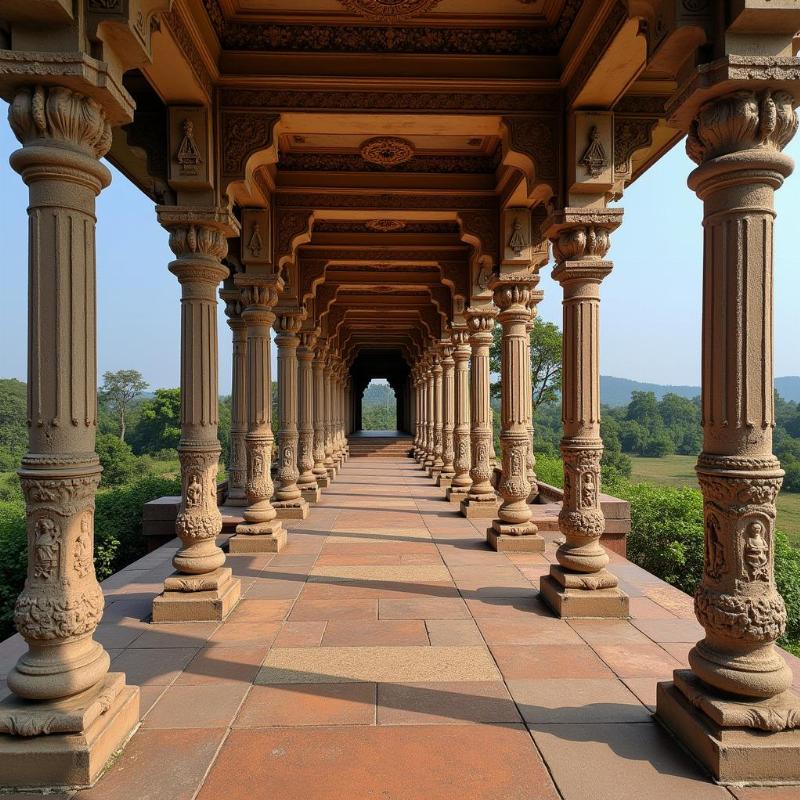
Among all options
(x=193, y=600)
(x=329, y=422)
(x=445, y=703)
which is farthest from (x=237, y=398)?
(x=329, y=422)

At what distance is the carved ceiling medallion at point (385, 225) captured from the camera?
9978 millimetres

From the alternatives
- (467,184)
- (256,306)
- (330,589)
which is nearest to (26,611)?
(330,589)

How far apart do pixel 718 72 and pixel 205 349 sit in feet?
14.0

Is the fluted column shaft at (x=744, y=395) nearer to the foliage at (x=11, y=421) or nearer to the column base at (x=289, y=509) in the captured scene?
the column base at (x=289, y=509)

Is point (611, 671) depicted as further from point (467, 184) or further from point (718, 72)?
point (467, 184)

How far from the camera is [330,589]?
6.08 metres

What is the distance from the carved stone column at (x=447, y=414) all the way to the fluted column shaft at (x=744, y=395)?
1137 centimetres

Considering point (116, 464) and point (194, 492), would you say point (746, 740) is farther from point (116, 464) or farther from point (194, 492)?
point (116, 464)

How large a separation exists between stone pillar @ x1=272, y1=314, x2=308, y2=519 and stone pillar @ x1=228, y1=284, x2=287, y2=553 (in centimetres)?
198

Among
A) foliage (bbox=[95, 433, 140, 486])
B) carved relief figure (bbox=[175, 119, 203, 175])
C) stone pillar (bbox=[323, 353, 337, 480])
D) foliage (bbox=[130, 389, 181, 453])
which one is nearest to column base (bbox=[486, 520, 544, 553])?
carved relief figure (bbox=[175, 119, 203, 175])

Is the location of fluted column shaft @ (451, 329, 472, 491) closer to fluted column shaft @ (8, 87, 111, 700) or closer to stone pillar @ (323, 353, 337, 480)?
stone pillar @ (323, 353, 337, 480)

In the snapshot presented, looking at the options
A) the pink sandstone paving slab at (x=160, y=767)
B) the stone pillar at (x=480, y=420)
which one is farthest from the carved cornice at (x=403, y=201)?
the pink sandstone paving slab at (x=160, y=767)

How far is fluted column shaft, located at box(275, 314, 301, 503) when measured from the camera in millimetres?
9836

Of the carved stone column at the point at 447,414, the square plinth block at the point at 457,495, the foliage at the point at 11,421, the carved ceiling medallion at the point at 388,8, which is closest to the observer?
the carved ceiling medallion at the point at 388,8
